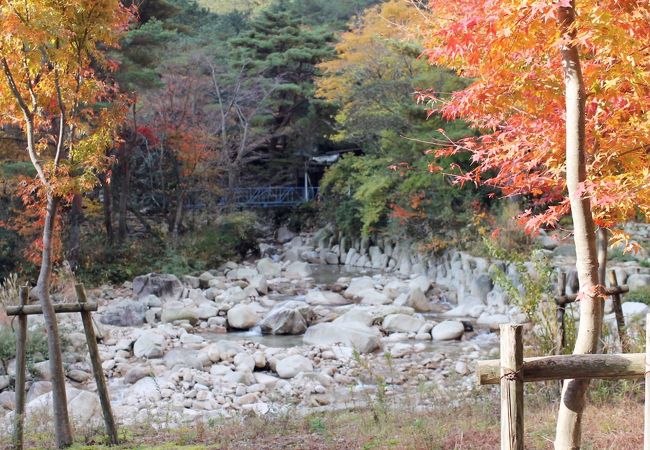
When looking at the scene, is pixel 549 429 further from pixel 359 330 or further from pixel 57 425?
pixel 359 330

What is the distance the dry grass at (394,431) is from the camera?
4.44 metres

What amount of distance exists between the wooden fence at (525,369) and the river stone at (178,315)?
966 cm

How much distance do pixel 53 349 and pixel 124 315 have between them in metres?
7.05

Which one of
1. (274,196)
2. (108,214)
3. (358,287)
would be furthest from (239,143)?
(358,287)

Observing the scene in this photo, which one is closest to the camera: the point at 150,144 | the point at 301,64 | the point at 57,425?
the point at 57,425

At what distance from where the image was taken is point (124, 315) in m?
11.9

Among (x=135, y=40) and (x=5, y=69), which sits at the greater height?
(x=135, y=40)

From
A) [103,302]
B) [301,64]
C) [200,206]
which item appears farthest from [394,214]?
[301,64]

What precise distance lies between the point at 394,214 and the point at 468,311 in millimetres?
4511

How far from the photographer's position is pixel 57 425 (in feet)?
16.4

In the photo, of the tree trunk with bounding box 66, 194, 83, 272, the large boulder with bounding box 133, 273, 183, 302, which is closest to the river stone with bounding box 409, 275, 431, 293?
the large boulder with bounding box 133, 273, 183, 302

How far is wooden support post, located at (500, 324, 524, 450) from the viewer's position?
2932 millimetres

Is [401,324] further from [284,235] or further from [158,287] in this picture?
[284,235]

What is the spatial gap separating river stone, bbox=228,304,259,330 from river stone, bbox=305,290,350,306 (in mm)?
2267
